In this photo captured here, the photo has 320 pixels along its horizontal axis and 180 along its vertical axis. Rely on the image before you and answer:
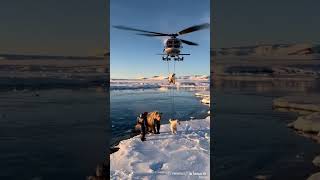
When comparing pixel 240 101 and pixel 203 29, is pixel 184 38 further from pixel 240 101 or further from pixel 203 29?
pixel 240 101

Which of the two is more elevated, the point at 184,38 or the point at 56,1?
the point at 56,1

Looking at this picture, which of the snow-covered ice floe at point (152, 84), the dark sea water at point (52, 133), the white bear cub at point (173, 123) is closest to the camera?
the dark sea water at point (52, 133)

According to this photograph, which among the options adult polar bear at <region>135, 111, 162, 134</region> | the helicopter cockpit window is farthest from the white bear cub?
the helicopter cockpit window

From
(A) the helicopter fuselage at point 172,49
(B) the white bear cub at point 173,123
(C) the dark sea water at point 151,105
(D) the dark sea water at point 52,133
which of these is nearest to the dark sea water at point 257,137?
(C) the dark sea water at point 151,105

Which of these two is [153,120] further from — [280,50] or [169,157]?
[280,50]

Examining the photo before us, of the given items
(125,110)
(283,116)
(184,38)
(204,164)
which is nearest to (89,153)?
(125,110)

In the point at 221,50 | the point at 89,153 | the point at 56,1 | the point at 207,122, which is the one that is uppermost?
the point at 56,1

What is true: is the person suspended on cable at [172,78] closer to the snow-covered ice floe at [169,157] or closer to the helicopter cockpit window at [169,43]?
the helicopter cockpit window at [169,43]
